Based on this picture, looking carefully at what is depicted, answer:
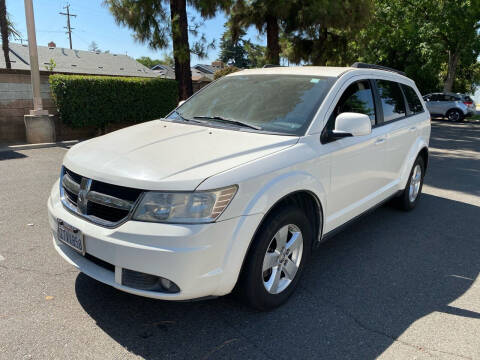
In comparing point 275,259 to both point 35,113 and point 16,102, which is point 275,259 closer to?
point 35,113

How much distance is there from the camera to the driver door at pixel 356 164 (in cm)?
354

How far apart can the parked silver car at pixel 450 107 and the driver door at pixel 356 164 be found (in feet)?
70.8

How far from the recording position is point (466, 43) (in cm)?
2538

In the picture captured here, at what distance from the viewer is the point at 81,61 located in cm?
3625

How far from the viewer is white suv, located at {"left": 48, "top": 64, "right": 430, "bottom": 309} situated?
249 cm

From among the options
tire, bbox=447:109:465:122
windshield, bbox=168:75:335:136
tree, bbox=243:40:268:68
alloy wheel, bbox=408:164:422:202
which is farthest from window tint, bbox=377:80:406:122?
tire, bbox=447:109:465:122

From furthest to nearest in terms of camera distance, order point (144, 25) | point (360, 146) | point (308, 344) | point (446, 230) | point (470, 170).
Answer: point (144, 25) < point (470, 170) < point (446, 230) < point (360, 146) < point (308, 344)

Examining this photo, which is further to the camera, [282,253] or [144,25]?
[144,25]

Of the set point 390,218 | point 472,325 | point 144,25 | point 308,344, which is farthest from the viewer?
point 144,25

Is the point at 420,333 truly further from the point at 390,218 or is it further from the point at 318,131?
the point at 390,218

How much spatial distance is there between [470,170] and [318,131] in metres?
6.97

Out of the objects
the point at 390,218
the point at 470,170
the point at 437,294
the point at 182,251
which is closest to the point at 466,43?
the point at 470,170

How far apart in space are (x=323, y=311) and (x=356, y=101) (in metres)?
1.99

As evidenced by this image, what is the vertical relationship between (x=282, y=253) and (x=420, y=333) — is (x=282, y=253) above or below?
above
